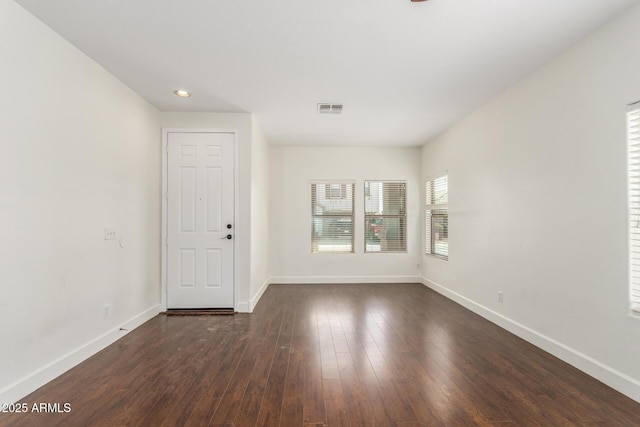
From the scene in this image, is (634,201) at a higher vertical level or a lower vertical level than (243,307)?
higher

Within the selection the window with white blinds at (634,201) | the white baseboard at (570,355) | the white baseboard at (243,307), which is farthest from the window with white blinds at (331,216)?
the window with white blinds at (634,201)

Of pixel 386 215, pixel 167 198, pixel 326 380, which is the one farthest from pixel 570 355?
pixel 167 198

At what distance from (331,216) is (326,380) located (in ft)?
13.5

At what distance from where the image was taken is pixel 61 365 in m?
2.53

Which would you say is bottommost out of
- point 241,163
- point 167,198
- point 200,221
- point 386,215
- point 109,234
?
point 109,234

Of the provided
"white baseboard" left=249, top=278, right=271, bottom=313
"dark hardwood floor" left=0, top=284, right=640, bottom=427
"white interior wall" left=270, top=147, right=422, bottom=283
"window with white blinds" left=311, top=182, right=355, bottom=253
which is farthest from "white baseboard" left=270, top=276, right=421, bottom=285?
"dark hardwood floor" left=0, top=284, right=640, bottom=427

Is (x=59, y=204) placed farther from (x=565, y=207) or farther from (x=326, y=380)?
(x=565, y=207)

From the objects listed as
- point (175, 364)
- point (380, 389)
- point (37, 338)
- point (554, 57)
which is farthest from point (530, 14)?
point (37, 338)

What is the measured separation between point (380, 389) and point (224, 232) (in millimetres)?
2840

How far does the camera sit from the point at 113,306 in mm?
3240

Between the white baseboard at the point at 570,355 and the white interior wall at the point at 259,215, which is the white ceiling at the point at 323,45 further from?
the white baseboard at the point at 570,355

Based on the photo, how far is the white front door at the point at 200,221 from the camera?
428cm

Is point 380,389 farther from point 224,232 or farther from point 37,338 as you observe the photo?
point 224,232

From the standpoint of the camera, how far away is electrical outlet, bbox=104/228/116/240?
3143 mm
